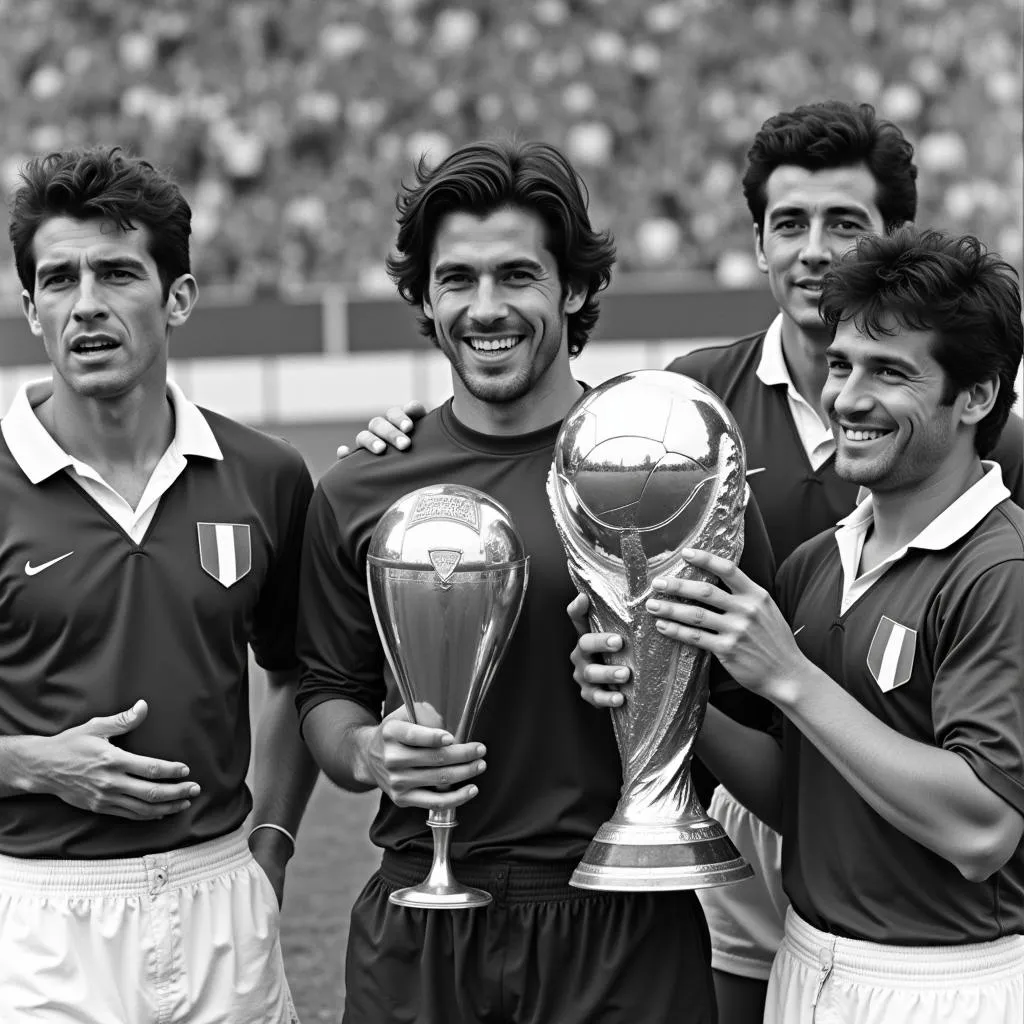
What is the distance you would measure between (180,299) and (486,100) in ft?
30.4

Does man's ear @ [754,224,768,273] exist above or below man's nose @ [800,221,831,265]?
below

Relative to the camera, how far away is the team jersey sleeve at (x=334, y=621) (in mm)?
2723

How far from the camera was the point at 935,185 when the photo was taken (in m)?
11.6

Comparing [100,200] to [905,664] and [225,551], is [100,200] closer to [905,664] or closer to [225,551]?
[225,551]

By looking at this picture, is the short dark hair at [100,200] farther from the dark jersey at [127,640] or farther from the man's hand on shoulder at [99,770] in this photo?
the man's hand on shoulder at [99,770]

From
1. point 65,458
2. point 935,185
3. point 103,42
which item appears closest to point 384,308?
point 103,42

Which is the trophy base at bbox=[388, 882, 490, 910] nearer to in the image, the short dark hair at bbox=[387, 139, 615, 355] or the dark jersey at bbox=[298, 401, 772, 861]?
the dark jersey at bbox=[298, 401, 772, 861]

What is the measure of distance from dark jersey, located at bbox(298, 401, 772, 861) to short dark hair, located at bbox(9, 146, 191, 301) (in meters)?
0.52

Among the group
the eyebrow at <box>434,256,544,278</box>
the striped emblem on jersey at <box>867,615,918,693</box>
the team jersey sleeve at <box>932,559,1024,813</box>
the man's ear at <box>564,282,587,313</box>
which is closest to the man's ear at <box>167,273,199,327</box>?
the eyebrow at <box>434,256,544,278</box>

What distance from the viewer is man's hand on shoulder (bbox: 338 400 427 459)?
2.76m

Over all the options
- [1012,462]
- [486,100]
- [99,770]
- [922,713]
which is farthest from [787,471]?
[486,100]

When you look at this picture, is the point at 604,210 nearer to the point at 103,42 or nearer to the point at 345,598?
the point at 103,42

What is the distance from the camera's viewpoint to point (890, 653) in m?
2.35

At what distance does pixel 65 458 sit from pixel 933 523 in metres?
1.39
